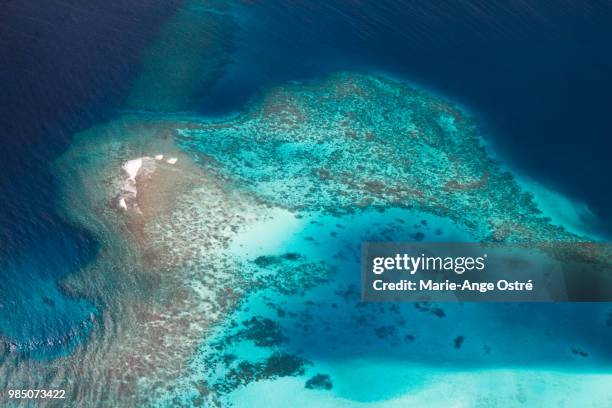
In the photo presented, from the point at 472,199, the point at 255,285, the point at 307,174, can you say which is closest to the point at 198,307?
the point at 255,285

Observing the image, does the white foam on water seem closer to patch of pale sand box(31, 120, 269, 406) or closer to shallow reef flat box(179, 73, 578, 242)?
patch of pale sand box(31, 120, 269, 406)

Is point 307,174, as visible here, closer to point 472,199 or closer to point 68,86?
point 472,199

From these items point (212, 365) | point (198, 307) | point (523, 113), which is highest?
point (523, 113)

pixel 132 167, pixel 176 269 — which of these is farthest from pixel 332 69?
pixel 176 269

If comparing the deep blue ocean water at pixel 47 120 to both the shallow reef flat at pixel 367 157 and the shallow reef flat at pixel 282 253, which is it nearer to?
the shallow reef flat at pixel 282 253

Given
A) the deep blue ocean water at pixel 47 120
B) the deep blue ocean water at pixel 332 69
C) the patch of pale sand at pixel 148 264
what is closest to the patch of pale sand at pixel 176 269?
the patch of pale sand at pixel 148 264

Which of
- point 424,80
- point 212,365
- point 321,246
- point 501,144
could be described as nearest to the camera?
point 212,365

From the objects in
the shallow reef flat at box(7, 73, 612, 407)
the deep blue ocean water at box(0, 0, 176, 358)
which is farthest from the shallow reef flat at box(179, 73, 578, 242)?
the deep blue ocean water at box(0, 0, 176, 358)
